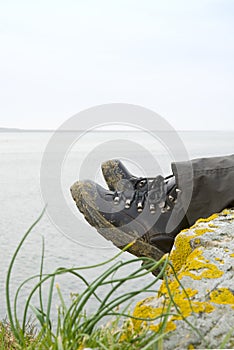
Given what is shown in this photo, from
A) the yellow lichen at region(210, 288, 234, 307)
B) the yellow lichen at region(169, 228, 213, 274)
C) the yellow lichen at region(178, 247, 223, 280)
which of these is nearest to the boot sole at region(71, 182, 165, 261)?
the yellow lichen at region(169, 228, 213, 274)

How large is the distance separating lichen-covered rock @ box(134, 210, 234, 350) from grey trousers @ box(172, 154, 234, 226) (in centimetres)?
60

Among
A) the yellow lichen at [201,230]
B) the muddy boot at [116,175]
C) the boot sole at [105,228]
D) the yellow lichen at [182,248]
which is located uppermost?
the yellow lichen at [201,230]

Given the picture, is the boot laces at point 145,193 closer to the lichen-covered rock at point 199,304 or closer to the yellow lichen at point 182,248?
the yellow lichen at point 182,248

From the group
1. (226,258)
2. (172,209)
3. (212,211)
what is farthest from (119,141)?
(226,258)

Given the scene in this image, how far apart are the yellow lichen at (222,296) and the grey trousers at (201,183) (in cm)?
81

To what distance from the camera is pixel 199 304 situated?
658 millimetres

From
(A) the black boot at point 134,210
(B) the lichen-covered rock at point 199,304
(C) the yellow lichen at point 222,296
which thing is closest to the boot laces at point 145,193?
(A) the black boot at point 134,210

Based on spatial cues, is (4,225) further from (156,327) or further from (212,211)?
(156,327)

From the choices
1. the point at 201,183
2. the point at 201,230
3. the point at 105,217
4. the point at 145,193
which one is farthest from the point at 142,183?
the point at 201,230

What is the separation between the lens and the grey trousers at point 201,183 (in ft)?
5.04

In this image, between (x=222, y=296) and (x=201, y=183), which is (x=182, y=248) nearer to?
(x=222, y=296)

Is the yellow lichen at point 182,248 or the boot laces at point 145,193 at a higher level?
the yellow lichen at point 182,248

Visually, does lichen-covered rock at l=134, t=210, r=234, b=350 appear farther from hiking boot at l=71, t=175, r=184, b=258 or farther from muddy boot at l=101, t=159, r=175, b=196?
muddy boot at l=101, t=159, r=175, b=196

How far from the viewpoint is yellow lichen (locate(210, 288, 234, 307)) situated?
0.68 meters
